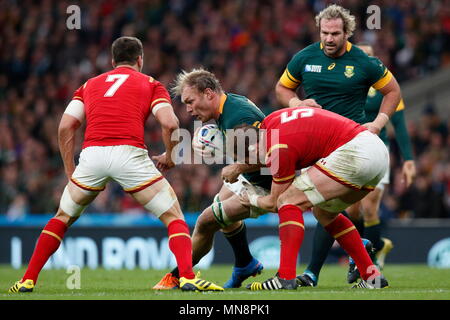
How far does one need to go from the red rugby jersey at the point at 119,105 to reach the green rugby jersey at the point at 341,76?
1711mm

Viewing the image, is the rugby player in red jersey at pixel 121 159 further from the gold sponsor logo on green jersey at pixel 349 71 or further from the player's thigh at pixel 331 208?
the gold sponsor logo on green jersey at pixel 349 71

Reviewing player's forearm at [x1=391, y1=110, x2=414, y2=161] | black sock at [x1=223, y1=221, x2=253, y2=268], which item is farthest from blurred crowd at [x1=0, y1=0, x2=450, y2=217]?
black sock at [x1=223, y1=221, x2=253, y2=268]

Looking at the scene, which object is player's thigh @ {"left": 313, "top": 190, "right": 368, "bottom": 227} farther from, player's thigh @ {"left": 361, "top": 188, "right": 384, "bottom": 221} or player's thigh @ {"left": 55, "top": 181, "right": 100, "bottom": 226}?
player's thigh @ {"left": 361, "top": 188, "right": 384, "bottom": 221}

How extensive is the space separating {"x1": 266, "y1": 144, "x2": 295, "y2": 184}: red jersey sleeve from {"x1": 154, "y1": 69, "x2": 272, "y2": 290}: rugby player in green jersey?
0.37 meters

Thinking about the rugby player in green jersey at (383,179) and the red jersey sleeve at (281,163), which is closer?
the red jersey sleeve at (281,163)

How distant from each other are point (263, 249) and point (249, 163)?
6.78m

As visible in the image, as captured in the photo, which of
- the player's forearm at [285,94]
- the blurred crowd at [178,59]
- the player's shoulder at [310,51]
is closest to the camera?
the player's shoulder at [310,51]

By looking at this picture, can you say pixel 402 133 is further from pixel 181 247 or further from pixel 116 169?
pixel 116 169

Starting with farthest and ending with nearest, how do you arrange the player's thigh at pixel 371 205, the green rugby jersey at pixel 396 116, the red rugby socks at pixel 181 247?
the green rugby jersey at pixel 396 116 < the player's thigh at pixel 371 205 < the red rugby socks at pixel 181 247

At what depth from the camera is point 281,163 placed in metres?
6.68

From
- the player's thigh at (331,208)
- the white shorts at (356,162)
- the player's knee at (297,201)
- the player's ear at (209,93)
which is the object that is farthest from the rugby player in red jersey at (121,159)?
the white shorts at (356,162)

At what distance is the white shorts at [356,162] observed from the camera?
22.2 ft

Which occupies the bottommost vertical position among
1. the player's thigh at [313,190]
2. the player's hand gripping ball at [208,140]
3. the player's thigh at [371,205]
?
the player's thigh at [371,205]

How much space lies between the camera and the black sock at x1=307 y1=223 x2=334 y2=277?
26.4 feet
